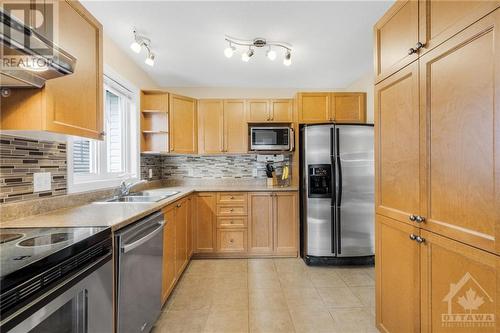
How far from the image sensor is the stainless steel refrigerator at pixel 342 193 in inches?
114

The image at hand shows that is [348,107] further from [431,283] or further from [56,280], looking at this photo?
[56,280]

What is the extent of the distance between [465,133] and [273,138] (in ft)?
7.77

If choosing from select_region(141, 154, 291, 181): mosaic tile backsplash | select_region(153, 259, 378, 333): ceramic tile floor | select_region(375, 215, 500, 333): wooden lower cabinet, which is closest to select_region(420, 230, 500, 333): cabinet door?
select_region(375, 215, 500, 333): wooden lower cabinet

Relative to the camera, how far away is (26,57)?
Result: 0.94 m

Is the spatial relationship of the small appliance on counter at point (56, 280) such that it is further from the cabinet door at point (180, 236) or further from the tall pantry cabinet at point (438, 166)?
the tall pantry cabinet at point (438, 166)

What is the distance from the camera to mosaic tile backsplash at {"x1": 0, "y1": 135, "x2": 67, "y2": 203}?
1324mm

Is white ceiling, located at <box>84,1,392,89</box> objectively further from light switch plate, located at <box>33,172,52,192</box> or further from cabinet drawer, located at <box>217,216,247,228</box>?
cabinet drawer, located at <box>217,216,247,228</box>

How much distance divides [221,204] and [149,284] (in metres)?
1.60

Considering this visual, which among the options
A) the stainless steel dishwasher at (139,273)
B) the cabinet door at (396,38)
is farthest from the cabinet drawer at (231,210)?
the cabinet door at (396,38)

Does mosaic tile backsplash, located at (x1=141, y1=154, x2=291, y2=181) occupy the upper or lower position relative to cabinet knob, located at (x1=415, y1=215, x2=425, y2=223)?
upper

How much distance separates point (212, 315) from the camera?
77.9 inches

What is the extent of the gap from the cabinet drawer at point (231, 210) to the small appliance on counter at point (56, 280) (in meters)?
2.01

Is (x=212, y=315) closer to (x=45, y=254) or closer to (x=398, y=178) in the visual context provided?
(x=45, y=254)

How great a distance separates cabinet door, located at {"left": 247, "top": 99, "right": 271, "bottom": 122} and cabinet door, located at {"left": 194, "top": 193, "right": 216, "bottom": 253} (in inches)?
47.8
